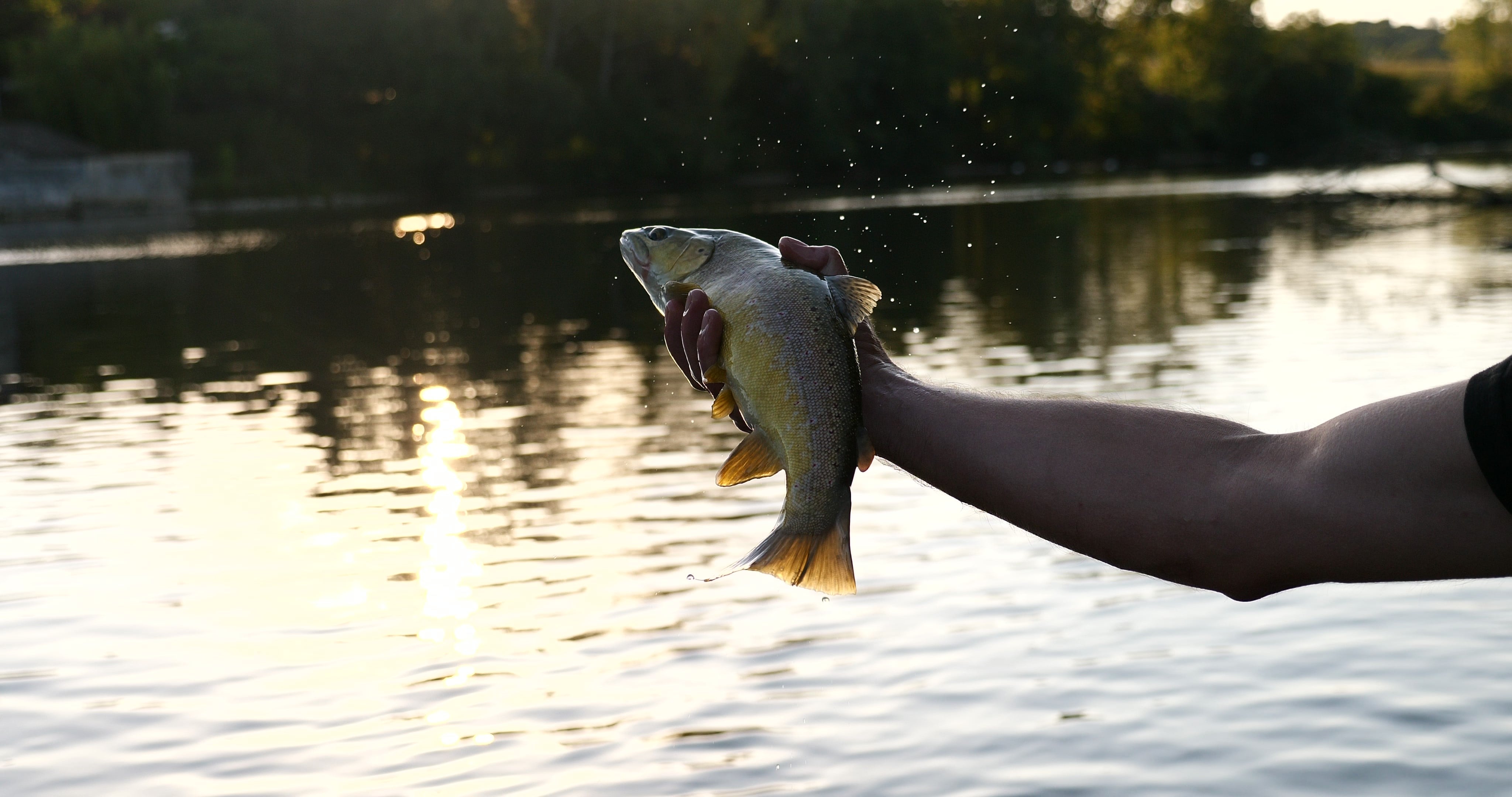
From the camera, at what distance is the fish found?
271 centimetres

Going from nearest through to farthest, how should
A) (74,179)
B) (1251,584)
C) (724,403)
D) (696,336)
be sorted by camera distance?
1. (1251,584)
2. (696,336)
3. (724,403)
4. (74,179)

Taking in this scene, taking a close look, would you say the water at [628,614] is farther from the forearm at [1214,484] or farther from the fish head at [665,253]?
the forearm at [1214,484]

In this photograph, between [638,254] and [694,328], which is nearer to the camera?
[694,328]

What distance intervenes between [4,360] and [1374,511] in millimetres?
26843

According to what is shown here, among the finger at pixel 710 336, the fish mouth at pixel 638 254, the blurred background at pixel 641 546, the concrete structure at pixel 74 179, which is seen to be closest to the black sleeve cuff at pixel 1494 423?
the blurred background at pixel 641 546

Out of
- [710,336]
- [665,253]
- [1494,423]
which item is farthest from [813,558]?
[1494,423]

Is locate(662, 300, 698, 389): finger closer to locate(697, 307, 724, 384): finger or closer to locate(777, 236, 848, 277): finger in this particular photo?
locate(697, 307, 724, 384): finger

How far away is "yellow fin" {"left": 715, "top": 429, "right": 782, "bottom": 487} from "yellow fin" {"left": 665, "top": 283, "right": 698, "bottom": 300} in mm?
299

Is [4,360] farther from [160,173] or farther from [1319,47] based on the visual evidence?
[1319,47]

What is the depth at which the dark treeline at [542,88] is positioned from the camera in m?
92.1

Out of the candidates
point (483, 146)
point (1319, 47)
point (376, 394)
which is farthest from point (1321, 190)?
point (1319, 47)

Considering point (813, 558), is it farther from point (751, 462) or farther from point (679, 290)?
point (679, 290)

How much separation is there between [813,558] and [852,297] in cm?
47

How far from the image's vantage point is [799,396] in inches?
107
